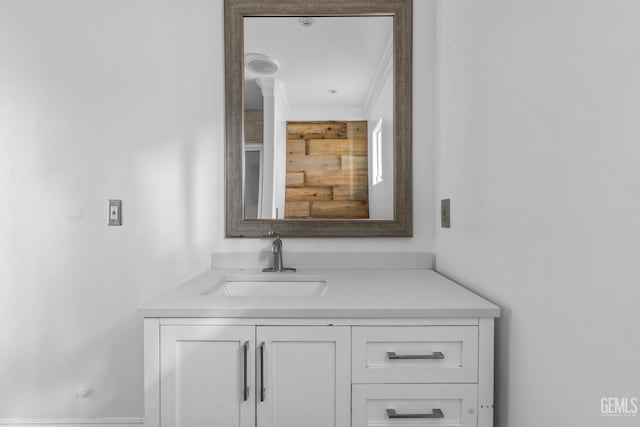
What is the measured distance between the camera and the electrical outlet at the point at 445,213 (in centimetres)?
148

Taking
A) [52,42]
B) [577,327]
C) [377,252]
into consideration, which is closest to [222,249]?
[377,252]

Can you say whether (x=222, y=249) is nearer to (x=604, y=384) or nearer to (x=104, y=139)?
(x=104, y=139)

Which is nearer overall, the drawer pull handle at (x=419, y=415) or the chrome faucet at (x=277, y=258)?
the drawer pull handle at (x=419, y=415)

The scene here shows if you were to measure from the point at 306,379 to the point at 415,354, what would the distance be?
31 cm

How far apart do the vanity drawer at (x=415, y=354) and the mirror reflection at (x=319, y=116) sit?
0.74m

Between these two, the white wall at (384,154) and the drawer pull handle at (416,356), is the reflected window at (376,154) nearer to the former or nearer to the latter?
the white wall at (384,154)

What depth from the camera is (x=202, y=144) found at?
1682mm

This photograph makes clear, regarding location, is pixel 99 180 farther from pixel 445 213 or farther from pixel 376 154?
pixel 445 213

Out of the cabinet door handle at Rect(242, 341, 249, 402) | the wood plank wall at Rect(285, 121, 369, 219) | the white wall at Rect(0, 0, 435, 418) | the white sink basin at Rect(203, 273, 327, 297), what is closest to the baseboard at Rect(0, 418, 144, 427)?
the white wall at Rect(0, 0, 435, 418)

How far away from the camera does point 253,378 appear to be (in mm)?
985
